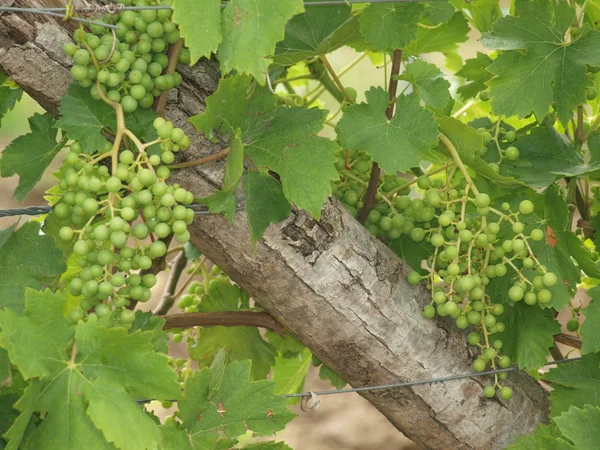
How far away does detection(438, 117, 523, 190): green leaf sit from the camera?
1.26 metres

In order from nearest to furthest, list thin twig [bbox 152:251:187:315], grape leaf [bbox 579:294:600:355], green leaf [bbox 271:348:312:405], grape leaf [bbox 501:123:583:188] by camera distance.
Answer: grape leaf [bbox 579:294:600:355] < grape leaf [bbox 501:123:583:188] < thin twig [bbox 152:251:187:315] < green leaf [bbox 271:348:312:405]

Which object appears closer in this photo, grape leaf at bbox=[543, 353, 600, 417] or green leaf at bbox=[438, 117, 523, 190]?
green leaf at bbox=[438, 117, 523, 190]

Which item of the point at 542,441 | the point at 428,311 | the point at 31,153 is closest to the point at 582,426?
the point at 542,441

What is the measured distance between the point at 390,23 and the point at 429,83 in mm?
152

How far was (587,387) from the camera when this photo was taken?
54.2 inches

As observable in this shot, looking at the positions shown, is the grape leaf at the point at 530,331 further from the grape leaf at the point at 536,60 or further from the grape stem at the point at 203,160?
the grape stem at the point at 203,160

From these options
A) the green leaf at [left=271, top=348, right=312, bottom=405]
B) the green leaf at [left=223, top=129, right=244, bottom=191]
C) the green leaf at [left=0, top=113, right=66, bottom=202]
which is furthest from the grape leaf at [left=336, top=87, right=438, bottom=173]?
the green leaf at [left=271, top=348, right=312, bottom=405]

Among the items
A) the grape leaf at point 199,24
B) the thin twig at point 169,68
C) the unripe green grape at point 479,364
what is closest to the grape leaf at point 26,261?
the thin twig at point 169,68

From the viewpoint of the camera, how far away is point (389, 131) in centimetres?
127

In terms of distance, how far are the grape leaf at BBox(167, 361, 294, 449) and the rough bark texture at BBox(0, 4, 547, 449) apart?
157 mm

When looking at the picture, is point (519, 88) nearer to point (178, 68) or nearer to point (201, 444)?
point (178, 68)

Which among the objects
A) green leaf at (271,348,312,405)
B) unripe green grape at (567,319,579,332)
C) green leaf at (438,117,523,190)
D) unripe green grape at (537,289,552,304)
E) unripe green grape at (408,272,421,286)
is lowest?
green leaf at (271,348,312,405)

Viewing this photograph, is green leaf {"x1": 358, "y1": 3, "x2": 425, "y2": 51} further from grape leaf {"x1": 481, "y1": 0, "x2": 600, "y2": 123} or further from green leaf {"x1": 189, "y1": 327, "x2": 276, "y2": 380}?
green leaf {"x1": 189, "y1": 327, "x2": 276, "y2": 380}

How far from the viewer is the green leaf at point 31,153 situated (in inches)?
48.3
